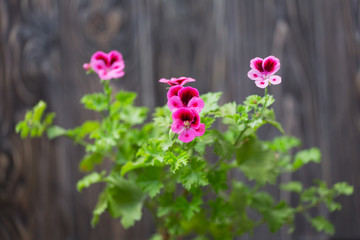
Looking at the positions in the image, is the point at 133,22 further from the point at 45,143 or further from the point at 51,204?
the point at 51,204

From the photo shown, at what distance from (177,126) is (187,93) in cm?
7

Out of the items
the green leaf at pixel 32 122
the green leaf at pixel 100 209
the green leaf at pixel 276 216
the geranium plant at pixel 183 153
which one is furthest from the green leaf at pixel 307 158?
the green leaf at pixel 32 122

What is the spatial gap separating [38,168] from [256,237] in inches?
36.1

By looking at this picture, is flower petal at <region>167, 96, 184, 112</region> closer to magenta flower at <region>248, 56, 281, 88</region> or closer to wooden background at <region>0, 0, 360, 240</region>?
magenta flower at <region>248, 56, 281, 88</region>

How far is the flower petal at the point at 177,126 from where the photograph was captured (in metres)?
0.70

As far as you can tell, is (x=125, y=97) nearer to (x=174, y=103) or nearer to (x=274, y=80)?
(x=174, y=103)

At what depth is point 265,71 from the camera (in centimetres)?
75

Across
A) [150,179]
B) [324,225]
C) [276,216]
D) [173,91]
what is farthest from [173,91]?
[324,225]

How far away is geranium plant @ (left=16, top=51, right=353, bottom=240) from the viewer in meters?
0.75

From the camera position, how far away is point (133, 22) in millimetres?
1457

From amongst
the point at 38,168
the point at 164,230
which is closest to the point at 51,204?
the point at 38,168

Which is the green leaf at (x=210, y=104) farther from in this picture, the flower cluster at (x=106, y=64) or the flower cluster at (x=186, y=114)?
the flower cluster at (x=106, y=64)

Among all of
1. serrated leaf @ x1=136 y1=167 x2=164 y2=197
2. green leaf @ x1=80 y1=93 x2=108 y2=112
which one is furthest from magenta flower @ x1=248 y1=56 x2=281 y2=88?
green leaf @ x1=80 y1=93 x2=108 y2=112

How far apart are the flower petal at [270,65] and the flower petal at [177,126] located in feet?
0.68
